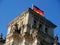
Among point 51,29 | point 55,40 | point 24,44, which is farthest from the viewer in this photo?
point 51,29

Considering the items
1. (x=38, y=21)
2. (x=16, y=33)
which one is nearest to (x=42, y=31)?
(x=38, y=21)

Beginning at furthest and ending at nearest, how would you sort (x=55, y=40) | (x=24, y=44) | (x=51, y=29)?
1. (x=51, y=29)
2. (x=55, y=40)
3. (x=24, y=44)

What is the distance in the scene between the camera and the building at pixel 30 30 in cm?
7269

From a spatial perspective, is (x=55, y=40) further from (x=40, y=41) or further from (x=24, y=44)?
(x=24, y=44)

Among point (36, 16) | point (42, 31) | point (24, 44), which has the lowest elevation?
point (24, 44)

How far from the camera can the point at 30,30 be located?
75.0 metres

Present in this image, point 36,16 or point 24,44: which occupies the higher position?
point 36,16

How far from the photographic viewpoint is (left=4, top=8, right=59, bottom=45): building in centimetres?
7269

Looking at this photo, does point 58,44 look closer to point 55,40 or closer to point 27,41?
point 55,40

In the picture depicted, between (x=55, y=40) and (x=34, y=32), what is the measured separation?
6.94 meters

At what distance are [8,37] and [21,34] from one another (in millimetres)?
3837

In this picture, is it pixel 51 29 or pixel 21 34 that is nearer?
pixel 21 34

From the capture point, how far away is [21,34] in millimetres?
73562

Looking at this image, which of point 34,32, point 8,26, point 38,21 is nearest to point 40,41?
point 34,32
